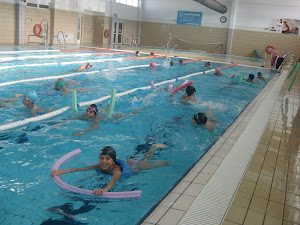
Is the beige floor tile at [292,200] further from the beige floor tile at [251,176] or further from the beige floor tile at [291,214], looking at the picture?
the beige floor tile at [251,176]

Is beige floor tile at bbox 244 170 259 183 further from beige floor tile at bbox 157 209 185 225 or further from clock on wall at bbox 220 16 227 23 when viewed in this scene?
clock on wall at bbox 220 16 227 23

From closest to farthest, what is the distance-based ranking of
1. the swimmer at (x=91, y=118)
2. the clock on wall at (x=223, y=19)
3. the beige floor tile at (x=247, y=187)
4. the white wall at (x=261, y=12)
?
the beige floor tile at (x=247, y=187) → the swimmer at (x=91, y=118) → the white wall at (x=261, y=12) → the clock on wall at (x=223, y=19)

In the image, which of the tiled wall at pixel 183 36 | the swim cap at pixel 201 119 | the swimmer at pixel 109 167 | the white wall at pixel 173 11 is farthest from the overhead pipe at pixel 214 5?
the swimmer at pixel 109 167

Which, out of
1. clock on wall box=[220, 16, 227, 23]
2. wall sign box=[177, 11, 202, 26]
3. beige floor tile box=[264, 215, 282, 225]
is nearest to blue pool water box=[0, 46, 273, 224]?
beige floor tile box=[264, 215, 282, 225]

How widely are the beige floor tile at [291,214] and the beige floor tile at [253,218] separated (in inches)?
8.0

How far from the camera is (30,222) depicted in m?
2.72

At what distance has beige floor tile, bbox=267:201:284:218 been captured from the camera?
246cm

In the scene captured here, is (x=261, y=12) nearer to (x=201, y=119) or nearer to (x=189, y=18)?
(x=189, y=18)

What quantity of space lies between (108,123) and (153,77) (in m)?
6.06

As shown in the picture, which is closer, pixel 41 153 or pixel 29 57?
pixel 41 153

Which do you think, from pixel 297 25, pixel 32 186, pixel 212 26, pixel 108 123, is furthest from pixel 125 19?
pixel 32 186

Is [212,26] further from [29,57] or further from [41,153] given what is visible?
[41,153]

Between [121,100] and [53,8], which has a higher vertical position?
[53,8]

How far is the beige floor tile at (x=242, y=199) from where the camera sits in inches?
101
